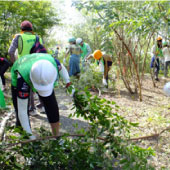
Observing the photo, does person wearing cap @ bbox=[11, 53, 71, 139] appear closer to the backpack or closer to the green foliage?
the green foliage

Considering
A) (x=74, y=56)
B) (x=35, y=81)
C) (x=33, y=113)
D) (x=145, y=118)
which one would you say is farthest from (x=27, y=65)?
(x=74, y=56)

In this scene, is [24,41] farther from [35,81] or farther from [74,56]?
[74,56]

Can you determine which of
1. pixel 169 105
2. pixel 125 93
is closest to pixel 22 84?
pixel 169 105

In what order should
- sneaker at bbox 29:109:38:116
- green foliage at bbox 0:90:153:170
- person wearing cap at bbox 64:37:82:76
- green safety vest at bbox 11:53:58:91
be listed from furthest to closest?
person wearing cap at bbox 64:37:82:76 < sneaker at bbox 29:109:38:116 < green safety vest at bbox 11:53:58:91 < green foliage at bbox 0:90:153:170

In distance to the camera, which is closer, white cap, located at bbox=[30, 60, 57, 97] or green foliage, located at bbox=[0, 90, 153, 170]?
green foliage, located at bbox=[0, 90, 153, 170]

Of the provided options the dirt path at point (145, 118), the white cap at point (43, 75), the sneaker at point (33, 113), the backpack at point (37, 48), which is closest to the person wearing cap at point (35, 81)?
the white cap at point (43, 75)

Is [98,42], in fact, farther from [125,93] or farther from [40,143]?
[40,143]

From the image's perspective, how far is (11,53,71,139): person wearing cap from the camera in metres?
2.02

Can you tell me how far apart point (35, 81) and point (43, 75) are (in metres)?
0.15

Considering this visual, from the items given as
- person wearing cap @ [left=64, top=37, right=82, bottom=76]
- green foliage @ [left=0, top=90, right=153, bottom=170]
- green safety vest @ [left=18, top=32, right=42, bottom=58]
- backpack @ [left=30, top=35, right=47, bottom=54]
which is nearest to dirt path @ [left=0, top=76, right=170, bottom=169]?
green foliage @ [left=0, top=90, right=153, bottom=170]

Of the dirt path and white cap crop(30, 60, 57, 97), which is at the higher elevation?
white cap crop(30, 60, 57, 97)

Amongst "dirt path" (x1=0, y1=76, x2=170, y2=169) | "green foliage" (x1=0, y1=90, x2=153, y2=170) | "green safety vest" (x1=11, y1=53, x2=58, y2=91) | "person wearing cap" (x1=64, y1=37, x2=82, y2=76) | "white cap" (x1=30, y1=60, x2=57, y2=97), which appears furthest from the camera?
"person wearing cap" (x1=64, y1=37, x2=82, y2=76)

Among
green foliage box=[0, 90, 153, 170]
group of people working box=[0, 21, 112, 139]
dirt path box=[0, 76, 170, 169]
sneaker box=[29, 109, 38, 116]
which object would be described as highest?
group of people working box=[0, 21, 112, 139]

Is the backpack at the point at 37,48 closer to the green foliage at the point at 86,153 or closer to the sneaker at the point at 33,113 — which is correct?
the sneaker at the point at 33,113
